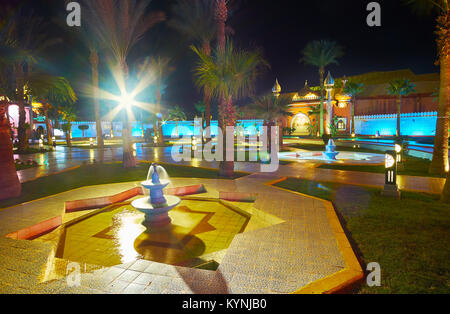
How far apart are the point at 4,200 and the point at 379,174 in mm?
13559

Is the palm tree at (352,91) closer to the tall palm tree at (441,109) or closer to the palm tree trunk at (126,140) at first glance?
the tall palm tree at (441,109)

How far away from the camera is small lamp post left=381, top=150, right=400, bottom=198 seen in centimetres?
761

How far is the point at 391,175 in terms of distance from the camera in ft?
25.2

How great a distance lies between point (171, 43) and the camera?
25.4 m

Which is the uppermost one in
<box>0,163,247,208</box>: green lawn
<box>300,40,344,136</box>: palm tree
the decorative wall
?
<box>300,40,344,136</box>: palm tree

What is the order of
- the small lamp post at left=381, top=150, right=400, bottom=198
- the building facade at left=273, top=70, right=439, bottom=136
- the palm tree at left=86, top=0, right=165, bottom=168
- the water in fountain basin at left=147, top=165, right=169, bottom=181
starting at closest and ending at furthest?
the water in fountain basin at left=147, top=165, right=169, bottom=181, the small lamp post at left=381, top=150, right=400, bottom=198, the palm tree at left=86, top=0, right=165, bottom=168, the building facade at left=273, top=70, right=439, bottom=136

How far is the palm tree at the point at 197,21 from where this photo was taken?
2133cm

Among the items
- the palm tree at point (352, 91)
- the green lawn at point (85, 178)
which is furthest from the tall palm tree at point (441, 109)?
the palm tree at point (352, 91)

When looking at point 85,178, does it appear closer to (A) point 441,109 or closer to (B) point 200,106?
(A) point 441,109

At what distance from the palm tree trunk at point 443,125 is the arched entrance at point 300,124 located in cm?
3917

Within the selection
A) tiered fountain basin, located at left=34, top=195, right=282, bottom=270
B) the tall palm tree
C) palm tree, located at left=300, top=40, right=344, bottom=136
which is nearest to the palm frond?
palm tree, located at left=300, top=40, right=344, bottom=136

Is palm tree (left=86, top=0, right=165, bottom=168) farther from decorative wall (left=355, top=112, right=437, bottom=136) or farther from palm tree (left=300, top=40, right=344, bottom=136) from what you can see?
decorative wall (left=355, top=112, right=437, bottom=136)

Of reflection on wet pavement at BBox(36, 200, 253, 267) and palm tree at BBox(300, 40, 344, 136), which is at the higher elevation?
palm tree at BBox(300, 40, 344, 136)

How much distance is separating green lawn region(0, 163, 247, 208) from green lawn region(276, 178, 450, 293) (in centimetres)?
537
